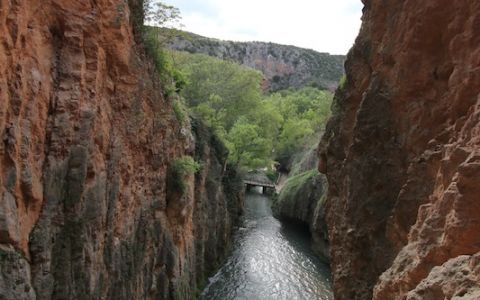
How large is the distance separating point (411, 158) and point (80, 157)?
9.18m

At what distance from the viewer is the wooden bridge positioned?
6147 cm

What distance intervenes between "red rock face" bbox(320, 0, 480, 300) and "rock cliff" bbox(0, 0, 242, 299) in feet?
25.0

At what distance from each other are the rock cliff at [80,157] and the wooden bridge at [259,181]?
138 ft

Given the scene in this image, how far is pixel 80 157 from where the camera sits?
1234cm

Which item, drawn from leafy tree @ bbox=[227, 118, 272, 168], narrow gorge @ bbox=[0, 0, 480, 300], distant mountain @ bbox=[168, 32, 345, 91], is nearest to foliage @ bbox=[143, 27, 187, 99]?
narrow gorge @ bbox=[0, 0, 480, 300]

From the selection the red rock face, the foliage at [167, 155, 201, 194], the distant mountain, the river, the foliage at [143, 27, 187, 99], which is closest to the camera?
the red rock face

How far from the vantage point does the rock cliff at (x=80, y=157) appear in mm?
9891

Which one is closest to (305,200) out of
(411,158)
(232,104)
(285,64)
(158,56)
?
(232,104)

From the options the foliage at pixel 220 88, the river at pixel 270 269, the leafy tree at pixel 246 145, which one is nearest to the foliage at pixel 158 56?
the river at pixel 270 269

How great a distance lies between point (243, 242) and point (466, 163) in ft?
98.3

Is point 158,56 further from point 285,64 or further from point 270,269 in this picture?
point 285,64

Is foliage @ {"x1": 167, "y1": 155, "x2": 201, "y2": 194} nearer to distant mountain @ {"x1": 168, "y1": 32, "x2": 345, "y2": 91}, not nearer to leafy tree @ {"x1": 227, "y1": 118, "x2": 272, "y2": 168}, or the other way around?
leafy tree @ {"x1": 227, "y1": 118, "x2": 272, "y2": 168}

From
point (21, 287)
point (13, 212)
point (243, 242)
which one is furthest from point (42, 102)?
point (243, 242)

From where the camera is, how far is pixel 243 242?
36094mm
